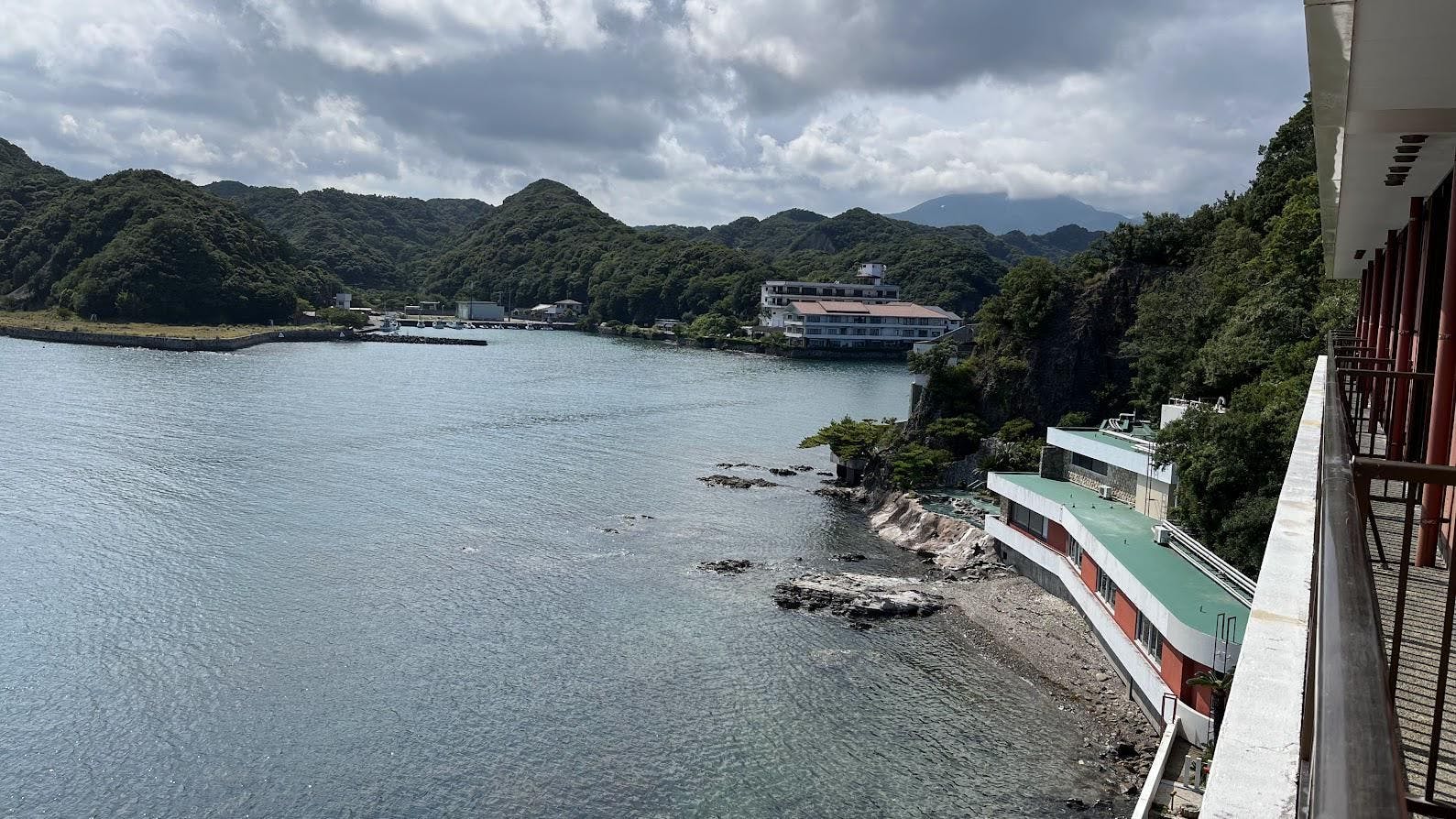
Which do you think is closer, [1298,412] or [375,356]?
[1298,412]

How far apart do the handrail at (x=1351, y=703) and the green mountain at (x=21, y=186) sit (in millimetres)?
110272

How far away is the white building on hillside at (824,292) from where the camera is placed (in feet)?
297

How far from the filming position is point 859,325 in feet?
272

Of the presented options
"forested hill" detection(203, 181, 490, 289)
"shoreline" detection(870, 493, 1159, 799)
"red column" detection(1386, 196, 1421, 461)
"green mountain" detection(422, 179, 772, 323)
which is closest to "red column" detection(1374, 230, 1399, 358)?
"red column" detection(1386, 196, 1421, 461)

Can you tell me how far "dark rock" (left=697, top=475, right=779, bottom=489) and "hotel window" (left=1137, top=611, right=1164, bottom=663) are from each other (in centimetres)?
1826

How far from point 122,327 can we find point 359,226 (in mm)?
79048

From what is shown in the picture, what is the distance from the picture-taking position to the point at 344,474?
3269 cm

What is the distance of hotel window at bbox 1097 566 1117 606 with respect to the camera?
19078 mm

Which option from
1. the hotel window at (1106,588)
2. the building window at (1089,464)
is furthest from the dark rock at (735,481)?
the hotel window at (1106,588)

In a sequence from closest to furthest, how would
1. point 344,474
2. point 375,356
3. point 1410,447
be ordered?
1. point 1410,447
2. point 344,474
3. point 375,356

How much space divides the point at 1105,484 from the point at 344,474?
79.5 ft

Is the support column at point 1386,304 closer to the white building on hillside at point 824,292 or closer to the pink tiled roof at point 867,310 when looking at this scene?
the pink tiled roof at point 867,310

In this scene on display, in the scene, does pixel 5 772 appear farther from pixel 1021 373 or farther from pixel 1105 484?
pixel 1021 373

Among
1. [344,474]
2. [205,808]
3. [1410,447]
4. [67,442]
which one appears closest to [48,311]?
[67,442]
